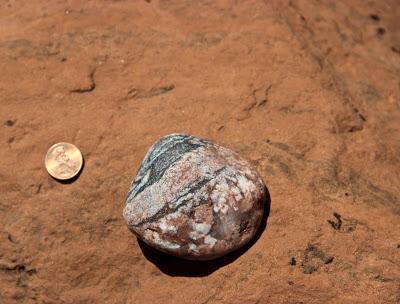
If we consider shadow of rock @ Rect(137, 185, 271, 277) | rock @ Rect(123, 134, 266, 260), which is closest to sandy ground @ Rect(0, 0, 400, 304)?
shadow of rock @ Rect(137, 185, 271, 277)

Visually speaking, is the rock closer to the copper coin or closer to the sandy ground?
the sandy ground

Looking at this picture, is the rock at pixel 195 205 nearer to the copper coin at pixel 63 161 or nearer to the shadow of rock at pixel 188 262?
the shadow of rock at pixel 188 262

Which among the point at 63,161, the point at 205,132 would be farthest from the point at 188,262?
the point at 63,161

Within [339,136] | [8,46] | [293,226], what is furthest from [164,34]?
[293,226]

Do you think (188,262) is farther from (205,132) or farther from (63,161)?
(63,161)

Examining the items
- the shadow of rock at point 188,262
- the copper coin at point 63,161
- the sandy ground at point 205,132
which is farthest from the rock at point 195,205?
the copper coin at point 63,161

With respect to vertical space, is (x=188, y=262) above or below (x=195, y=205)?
below
